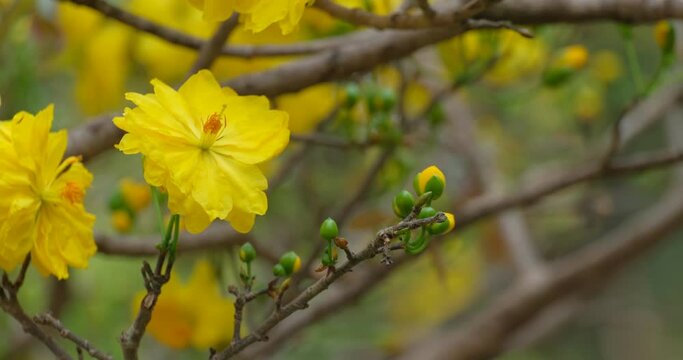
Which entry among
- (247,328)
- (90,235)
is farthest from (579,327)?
(90,235)

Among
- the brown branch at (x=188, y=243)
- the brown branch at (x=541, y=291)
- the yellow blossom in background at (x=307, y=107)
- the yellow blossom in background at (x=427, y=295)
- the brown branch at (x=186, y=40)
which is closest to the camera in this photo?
the brown branch at (x=186, y=40)

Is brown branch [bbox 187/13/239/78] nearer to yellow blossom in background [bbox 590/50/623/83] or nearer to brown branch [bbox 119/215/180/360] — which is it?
brown branch [bbox 119/215/180/360]

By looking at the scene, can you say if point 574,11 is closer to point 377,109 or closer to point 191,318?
point 377,109

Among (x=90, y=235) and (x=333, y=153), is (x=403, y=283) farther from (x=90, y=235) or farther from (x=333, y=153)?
(x=90, y=235)

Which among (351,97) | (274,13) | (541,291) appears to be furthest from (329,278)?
(541,291)

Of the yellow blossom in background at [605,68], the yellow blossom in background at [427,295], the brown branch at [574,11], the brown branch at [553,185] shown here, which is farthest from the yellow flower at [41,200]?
the yellow blossom in background at [427,295]

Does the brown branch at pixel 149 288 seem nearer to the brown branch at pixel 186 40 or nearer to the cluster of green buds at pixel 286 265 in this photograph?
the cluster of green buds at pixel 286 265
